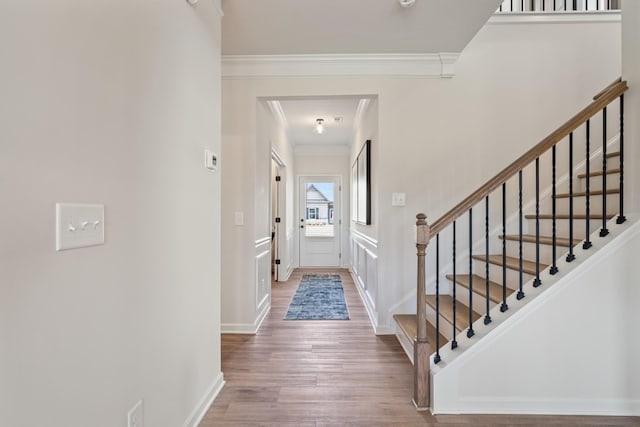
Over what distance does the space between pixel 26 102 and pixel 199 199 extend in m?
1.02

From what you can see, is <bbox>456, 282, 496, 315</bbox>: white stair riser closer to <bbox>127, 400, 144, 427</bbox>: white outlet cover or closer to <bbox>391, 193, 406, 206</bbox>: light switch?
<bbox>391, 193, 406, 206</bbox>: light switch

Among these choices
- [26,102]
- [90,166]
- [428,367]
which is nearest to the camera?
[26,102]

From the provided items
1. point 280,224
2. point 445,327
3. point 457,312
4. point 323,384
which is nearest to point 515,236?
point 457,312

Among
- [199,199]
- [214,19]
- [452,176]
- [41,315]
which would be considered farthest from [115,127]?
[452,176]

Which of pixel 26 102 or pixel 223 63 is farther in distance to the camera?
pixel 223 63

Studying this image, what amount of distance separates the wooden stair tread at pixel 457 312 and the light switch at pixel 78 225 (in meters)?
1.94

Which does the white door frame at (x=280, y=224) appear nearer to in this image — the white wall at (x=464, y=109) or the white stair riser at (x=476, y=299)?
the white wall at (x=464, y=109)

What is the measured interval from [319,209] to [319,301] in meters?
2.77

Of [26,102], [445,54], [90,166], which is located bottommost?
[90,166]

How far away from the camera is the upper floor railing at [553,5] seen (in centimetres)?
307

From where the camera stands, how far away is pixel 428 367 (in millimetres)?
1815

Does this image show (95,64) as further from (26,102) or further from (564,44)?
(564,44)

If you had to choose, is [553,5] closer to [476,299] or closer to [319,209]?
[476,299]

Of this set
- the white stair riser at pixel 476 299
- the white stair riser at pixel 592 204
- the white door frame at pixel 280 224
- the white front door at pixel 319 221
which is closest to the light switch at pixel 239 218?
the white stair riser at pixel 476 299
